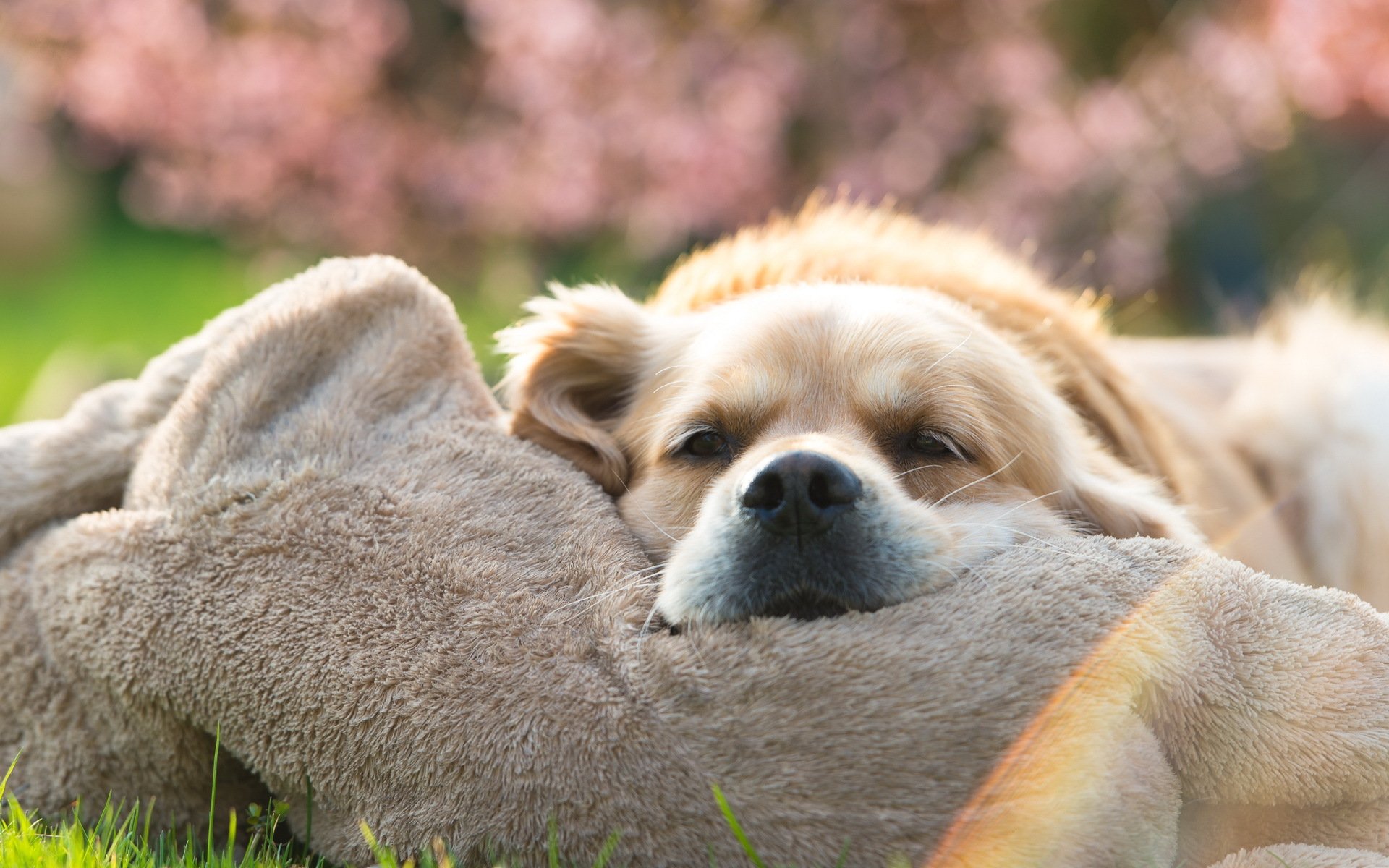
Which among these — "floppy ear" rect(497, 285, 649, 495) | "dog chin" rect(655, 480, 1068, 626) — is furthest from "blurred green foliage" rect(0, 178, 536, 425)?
"dog chin" rect(655, 480, 1068, 626)

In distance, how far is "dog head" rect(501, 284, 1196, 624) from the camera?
238 centimetres

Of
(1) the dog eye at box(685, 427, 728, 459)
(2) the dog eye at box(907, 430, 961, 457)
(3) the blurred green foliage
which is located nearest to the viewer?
(2) the dog eye at box(907, 430, 961, 457)

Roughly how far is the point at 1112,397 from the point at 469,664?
7.19 ft

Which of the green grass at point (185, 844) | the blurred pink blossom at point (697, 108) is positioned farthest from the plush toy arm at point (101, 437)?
the blurred pink blossom at point (697, 108)

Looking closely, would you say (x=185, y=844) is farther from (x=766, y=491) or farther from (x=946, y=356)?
(x=946, y=356)

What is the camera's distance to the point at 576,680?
2.15m

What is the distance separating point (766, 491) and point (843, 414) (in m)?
0.54

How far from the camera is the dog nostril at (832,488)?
7.79ft

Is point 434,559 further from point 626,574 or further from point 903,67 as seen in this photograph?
point 903,67

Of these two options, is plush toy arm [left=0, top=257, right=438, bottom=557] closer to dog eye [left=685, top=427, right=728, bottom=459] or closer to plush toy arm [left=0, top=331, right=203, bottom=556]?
plush toy arm [left=0, top=331, right=203, bottom=556]

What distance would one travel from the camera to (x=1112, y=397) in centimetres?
368

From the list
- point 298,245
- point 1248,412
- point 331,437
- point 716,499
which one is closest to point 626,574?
point 716,499

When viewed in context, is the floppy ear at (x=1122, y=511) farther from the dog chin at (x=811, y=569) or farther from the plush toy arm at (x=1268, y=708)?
the plush toy arm at (x=1268, y=708)

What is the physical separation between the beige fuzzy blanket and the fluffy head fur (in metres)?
0.20
